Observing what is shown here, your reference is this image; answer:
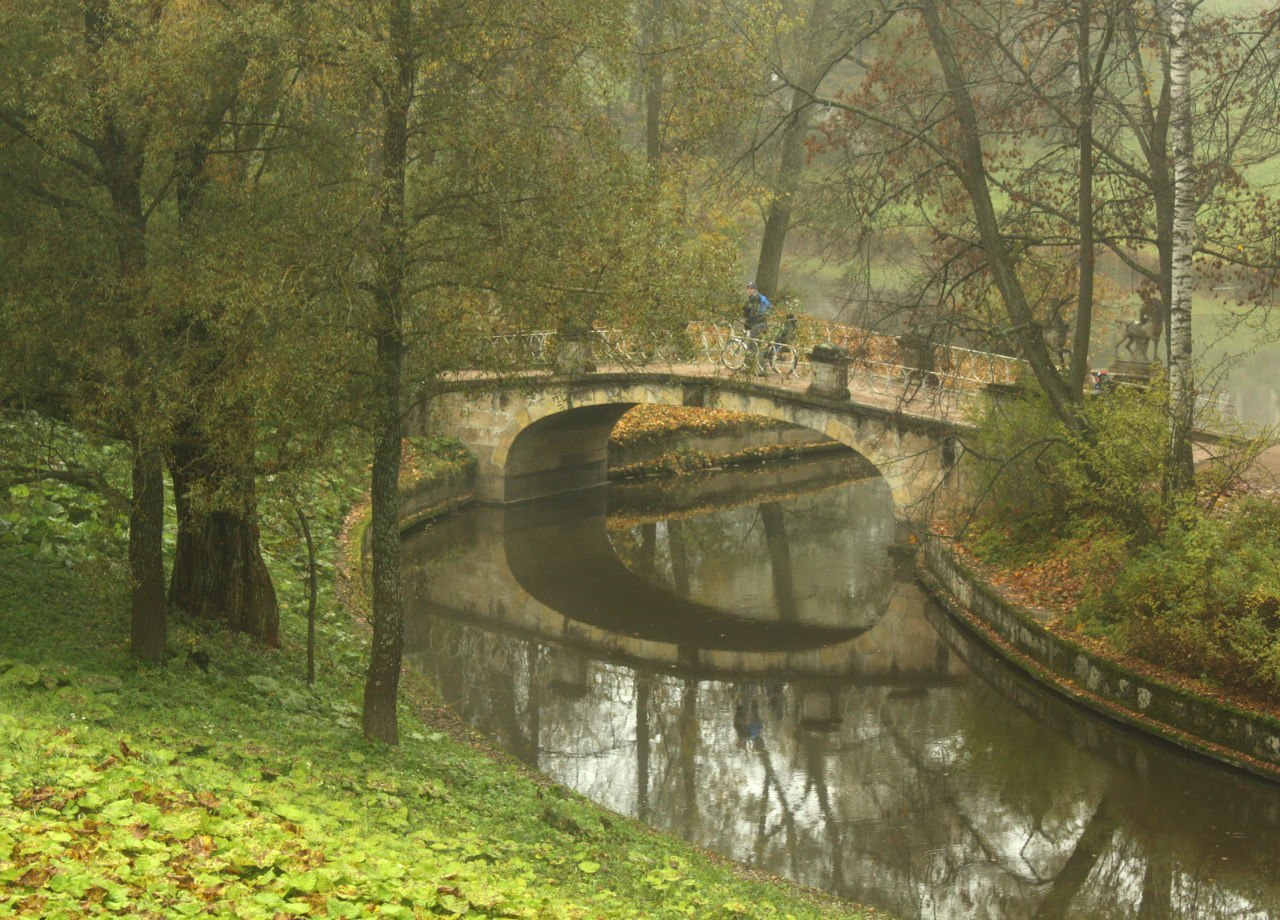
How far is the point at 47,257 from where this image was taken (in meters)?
9.40

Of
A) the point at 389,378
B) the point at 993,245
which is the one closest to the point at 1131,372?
the point at 993,245

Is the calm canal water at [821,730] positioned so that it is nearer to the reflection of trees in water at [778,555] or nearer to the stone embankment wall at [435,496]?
the reflection of trees in water at [778,555]

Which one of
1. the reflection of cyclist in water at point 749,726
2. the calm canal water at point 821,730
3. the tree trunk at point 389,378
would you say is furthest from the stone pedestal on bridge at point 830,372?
the tree trunk at point 389,378

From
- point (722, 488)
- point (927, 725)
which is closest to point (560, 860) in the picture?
point (927, 725)

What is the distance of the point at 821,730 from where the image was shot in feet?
49.9

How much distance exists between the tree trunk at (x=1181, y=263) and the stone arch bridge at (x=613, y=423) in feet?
15.7

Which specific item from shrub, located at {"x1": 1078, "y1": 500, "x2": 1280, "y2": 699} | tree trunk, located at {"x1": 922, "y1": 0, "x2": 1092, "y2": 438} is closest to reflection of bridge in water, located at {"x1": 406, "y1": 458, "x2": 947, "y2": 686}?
shrub, located at {"x1": 1078, "y1": 500, "x2": 1280, "y2": 699}

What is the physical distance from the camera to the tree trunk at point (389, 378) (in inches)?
368

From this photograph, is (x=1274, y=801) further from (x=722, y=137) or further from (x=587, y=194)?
(x=722, y=137)

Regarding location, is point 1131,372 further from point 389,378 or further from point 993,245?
point 389,378

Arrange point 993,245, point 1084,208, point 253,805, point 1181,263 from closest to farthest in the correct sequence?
point 253,805
point 1181,263
point 1084,208
point 993,245

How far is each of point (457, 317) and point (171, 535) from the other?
6749 mm

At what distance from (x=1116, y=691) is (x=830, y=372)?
9.50m

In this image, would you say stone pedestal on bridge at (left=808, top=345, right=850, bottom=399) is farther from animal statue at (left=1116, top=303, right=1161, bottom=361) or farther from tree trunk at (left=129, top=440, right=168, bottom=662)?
tree trunk at (left=129, top=440, right=168, bottom=662)
